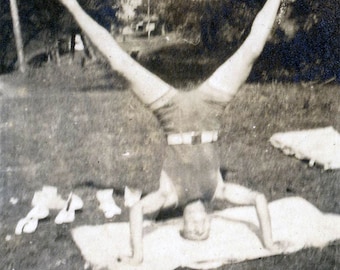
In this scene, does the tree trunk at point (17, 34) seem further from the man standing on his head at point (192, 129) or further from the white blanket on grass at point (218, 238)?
the white blanket on grass at point (218, 238)

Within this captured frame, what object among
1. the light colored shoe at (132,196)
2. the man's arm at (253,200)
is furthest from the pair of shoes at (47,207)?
the man's arm at (253,200)

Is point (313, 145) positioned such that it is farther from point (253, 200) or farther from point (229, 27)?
point (229, 27)

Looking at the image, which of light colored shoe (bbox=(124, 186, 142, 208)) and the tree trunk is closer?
the tree trunk

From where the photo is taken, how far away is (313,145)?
180cm

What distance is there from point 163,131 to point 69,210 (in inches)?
18.3

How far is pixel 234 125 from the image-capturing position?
1.73 meters

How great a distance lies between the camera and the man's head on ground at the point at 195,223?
1.66 meters

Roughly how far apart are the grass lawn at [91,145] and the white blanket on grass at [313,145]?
0.04 m

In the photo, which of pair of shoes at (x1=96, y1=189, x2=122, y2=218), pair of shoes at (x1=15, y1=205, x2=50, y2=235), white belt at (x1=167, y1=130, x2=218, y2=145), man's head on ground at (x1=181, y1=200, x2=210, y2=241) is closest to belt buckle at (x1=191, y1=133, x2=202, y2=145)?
white belt at (x1=167, y1=130, x2=218, y2=145)

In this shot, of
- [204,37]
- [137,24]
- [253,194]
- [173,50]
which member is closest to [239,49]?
[204,37]

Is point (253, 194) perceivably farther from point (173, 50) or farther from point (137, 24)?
point (137, 24)

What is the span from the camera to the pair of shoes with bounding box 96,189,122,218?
166 cm

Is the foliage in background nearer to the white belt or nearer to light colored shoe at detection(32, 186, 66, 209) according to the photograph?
the white belt

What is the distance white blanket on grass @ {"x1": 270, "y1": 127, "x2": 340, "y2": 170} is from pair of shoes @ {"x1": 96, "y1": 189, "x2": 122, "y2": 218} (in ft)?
2.23
